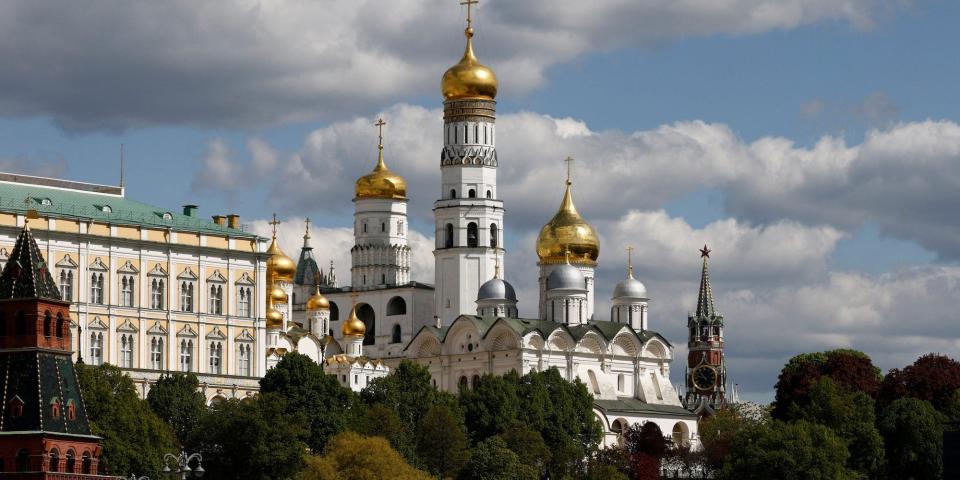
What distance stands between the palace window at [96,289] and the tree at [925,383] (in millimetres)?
46305

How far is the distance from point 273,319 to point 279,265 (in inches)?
440

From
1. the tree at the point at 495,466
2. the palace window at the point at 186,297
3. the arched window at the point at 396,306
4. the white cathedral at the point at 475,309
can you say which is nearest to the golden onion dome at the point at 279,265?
the white cathedral at the point at 475,309

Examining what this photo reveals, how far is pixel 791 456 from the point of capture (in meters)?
131

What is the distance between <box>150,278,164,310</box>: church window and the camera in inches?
5699

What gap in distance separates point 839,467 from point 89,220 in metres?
44.0

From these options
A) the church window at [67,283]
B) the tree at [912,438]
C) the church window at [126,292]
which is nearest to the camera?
the church window at [67,283]

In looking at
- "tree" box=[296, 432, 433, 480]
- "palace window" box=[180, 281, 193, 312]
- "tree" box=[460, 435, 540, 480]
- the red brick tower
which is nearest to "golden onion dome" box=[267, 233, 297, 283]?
"palace window" box=[180, 281, 193, 312]

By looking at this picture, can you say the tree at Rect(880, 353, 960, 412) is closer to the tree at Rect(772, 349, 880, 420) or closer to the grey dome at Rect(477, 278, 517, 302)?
the tree at Rect(772, 349, 880, 420)

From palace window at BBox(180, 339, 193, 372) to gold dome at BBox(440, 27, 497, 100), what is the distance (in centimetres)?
3527

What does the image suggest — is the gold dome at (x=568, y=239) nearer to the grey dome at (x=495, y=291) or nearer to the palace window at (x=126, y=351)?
the grey dome at (x=495, y=291)

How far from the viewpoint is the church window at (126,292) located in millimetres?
143250

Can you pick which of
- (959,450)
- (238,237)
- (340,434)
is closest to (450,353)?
(238,237)

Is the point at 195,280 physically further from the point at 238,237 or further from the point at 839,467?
the point at 839,467

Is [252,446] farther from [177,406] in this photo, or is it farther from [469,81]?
[469,81]
